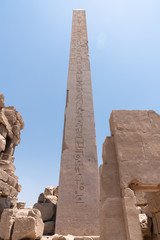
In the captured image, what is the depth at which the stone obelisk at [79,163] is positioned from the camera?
380 centimetres

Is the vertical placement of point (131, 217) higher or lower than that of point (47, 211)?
lower

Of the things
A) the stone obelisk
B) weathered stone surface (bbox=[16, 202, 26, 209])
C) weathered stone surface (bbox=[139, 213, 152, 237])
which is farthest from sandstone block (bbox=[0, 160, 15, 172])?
weathered stone surface (bbox=[139, 213, 152, 237])

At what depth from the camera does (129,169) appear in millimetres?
1981

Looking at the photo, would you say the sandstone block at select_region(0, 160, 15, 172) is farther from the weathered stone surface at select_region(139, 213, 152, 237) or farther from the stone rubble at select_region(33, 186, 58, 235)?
the weathered stone surface at select_region(139, 213, 152, 237)

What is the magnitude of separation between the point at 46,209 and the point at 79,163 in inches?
52.6

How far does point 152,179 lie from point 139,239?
1.93 feet

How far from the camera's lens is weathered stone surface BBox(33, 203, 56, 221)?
4168 mm

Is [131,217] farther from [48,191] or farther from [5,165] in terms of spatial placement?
[48,191]

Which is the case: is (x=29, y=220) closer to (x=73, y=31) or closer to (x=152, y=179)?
(x=152, y=179)

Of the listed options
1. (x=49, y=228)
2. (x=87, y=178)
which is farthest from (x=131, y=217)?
(x=49, y=228)

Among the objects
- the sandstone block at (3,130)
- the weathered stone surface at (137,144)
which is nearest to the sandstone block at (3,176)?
the sandstone block at (3,130)

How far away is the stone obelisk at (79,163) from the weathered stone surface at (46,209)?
1.58ft

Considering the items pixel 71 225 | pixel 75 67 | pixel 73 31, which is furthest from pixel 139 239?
pixel 73 31

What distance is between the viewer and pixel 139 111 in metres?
2.36
